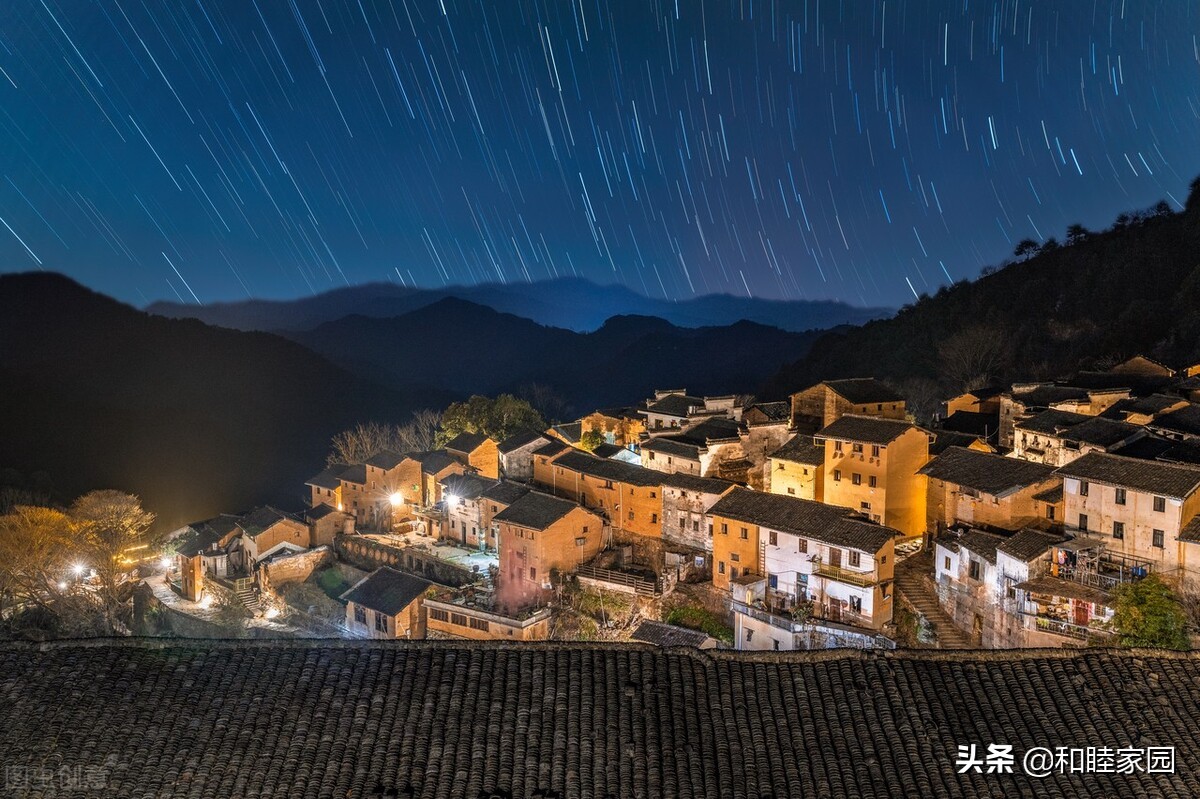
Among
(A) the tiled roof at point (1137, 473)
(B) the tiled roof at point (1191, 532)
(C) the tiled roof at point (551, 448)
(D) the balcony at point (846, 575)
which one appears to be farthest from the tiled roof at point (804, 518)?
(C) the tiled roof at point (551, 448)

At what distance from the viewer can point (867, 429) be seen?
23.1 meters

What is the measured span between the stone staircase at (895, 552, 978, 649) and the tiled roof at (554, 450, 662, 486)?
7.85 meters

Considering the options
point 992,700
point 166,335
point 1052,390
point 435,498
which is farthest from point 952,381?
point 166,335

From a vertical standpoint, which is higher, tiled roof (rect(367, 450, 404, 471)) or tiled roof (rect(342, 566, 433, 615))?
tiled roof (rect(367, 450, 404, 471))

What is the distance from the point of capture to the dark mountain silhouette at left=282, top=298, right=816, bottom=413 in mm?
75000

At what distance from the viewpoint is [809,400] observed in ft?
97.5

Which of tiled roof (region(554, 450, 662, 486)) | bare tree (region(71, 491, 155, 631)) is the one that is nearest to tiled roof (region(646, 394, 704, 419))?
tiled roof (region(554, 450, 662, 486))

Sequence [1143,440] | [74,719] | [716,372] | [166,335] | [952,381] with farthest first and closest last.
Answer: [166,335]
[716,372]
[952,381]
[1143,440]
[74,719]

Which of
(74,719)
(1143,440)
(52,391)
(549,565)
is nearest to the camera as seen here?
(74,719)

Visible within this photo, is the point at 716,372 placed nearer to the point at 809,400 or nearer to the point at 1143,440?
the point at 809,400

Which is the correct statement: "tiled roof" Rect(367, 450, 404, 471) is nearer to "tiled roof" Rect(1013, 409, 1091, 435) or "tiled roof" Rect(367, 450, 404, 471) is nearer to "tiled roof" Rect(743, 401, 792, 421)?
"tiled roof" Rect(743, 401, 792, 421)

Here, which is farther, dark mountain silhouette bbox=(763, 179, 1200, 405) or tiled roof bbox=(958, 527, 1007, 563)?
dark mountain silhouette bbox=(763, 179, 1200, 405)

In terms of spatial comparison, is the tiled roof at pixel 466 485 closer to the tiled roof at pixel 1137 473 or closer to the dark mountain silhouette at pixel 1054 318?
the tiled roof at pixel 1137 473

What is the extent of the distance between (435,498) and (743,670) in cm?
2679
